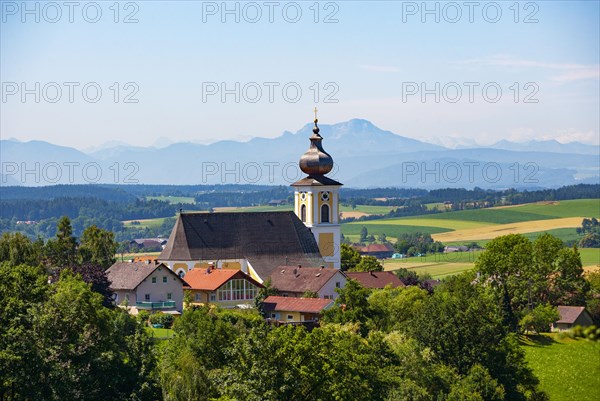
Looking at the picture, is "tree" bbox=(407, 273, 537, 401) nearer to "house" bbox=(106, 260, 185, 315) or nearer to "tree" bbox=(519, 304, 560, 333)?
"tree" bbox=(519, 304, 560, 333)

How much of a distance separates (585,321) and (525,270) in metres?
4.68

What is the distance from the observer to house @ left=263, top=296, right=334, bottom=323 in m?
64.8

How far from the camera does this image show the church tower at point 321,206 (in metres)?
85.2

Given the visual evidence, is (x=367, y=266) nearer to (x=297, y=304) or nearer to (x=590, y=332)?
(x=297, y=304)

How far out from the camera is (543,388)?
55.2 m

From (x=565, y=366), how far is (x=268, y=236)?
27.2 metres

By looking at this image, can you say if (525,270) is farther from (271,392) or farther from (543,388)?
(271,392)

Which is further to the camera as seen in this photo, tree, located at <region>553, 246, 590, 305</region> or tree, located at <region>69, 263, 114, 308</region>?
tree, located at <region>553, 246, 590, 305</region>

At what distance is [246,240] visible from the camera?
268 feet

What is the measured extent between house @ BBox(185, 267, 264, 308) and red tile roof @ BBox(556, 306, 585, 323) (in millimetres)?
17876

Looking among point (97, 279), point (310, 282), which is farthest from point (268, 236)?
point (97, 279)

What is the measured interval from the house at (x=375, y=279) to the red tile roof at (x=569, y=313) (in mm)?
10087

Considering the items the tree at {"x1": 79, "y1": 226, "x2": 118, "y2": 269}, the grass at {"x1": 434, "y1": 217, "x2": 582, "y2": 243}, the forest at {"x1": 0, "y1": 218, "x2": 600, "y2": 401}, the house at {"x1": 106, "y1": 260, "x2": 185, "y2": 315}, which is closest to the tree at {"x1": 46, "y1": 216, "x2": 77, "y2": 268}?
the tree at {"x1": 79, "y1": 226, "x2": 118, "y2": 269}

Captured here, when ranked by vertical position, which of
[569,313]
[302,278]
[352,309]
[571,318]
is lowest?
[571,318]
